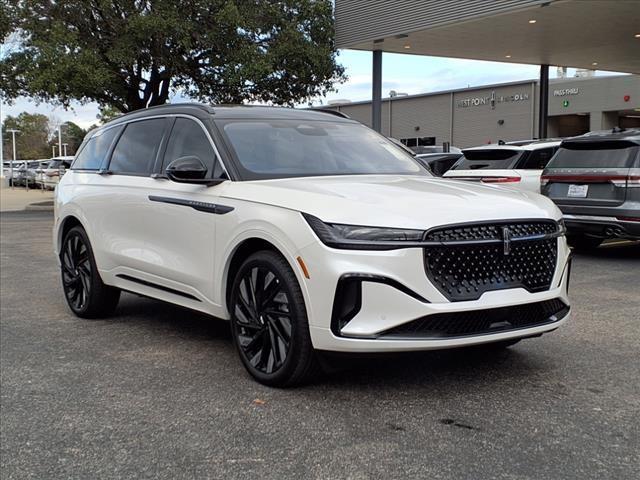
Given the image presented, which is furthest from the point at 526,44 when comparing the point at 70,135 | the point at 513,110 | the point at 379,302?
the point at 70,135

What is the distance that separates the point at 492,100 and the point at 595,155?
101 ft

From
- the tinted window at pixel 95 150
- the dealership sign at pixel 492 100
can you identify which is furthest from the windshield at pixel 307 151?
the dealership sign at pixel 492 100

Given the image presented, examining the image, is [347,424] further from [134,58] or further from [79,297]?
[134,58]

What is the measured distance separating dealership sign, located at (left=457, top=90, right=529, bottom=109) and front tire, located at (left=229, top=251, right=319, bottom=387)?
117ft

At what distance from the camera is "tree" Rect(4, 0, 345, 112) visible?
64.6 feet

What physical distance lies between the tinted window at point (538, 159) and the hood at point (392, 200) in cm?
674

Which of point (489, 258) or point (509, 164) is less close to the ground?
point (509, 164)

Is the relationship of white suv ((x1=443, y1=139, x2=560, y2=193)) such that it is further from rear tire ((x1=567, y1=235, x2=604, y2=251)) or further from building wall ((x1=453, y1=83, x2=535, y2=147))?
building wall ((x1=453, y1=83, x2=535, y2=147))

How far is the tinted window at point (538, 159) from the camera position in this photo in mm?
11023

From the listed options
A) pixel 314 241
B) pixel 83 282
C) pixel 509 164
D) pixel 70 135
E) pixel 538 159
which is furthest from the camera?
pixel 70 135

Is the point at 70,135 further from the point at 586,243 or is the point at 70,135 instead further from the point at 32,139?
the point at 586,243

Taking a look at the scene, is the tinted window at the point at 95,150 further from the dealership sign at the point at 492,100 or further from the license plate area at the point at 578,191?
the dealership sign at the point at 492,100

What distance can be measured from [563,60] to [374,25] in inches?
355

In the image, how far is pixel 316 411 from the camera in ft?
12.6
